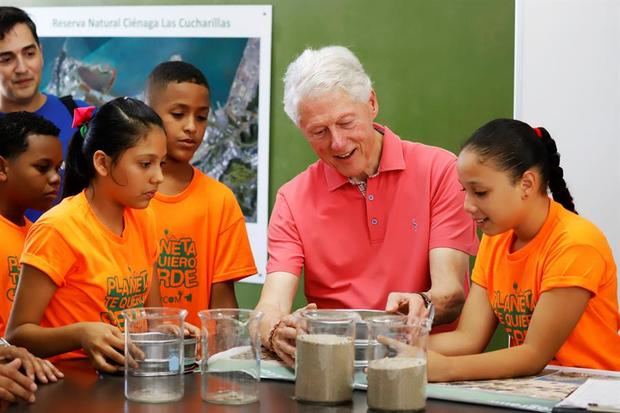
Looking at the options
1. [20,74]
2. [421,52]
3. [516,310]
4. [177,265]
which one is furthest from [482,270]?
[20,74]

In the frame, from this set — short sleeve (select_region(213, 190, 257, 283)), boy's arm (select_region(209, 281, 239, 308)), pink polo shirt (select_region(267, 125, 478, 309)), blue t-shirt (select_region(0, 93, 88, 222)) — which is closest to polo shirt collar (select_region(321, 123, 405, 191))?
pink polo shirt (select_region(267, 125, 478, 309))

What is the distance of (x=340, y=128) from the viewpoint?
7.77 ft

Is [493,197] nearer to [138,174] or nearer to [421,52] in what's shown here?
[138,174]

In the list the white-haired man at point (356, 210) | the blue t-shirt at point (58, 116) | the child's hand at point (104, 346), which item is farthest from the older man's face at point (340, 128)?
the blue t-shirt at point (58, 116)

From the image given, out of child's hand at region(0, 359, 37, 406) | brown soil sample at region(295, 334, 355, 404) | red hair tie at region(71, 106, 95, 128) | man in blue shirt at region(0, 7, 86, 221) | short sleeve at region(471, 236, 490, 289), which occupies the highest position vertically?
man in blue shirt at region(0, 7, 86, 221)

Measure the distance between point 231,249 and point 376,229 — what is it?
0.49 meters

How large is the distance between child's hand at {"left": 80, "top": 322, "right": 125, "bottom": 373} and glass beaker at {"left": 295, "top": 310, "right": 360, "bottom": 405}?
0.44m

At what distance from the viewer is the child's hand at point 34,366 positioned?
1.71 m

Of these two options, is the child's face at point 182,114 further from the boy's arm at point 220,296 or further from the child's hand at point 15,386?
the child's hand at point 15,386

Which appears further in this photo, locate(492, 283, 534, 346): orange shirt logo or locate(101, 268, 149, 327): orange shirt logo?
→ locate(101, 268, 149, 327): orange shirt logo

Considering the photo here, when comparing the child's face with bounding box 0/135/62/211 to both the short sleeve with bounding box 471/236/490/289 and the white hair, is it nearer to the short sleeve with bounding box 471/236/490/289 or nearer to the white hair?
the white hair

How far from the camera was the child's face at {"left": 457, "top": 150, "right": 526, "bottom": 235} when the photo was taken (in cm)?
193

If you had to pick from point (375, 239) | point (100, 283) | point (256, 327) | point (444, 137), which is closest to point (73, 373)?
point (100, 283)

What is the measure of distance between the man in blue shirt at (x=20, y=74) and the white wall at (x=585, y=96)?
1612 millimetres
